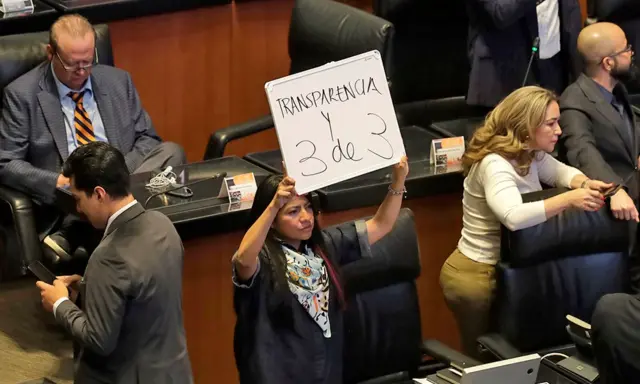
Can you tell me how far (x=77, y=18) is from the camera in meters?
3.97

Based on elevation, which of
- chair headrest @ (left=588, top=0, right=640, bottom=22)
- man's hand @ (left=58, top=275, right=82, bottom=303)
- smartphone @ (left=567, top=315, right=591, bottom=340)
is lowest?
smartphone @ (left=567, top=315, right=591, bottom=340)

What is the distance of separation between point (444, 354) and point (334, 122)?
86 centimetres

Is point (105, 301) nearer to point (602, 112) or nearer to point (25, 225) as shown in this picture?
point (25, 225)

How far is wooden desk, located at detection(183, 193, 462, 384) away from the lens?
361 cm

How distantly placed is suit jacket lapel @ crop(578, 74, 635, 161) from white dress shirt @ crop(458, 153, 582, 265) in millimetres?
388

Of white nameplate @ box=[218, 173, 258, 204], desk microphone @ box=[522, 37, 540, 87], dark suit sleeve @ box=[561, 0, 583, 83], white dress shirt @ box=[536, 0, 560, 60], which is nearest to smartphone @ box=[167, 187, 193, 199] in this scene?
white nameplate @ box=[218, 173, 258, 204]

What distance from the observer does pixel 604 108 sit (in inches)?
159

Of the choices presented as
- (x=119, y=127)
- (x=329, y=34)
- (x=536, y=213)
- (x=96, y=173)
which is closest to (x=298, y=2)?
(x=329, y=34)

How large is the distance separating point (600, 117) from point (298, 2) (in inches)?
57.0

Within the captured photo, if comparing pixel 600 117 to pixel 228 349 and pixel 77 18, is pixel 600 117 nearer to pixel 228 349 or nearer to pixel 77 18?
pixel 228 349

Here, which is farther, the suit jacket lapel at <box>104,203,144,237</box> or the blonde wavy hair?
the blonde wavy hair

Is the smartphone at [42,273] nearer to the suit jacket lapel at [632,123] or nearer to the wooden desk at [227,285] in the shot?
the wooden desk at [227,285]

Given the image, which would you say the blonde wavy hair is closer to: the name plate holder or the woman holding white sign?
the woman holding white sign

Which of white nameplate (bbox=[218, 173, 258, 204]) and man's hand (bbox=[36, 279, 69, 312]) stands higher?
white nameplate (bbox=[218, 173, 258, 204])
